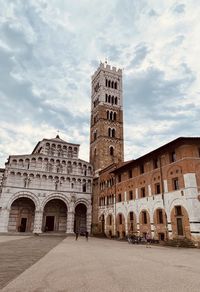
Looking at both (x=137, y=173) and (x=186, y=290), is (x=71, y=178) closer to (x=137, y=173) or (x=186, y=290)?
(x=137, y=173)

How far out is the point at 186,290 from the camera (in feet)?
21.7

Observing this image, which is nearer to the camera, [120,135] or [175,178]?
[175,178]

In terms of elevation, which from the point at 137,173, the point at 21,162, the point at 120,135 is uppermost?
the point at 120,135

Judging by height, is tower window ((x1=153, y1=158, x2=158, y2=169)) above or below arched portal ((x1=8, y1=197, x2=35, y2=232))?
above

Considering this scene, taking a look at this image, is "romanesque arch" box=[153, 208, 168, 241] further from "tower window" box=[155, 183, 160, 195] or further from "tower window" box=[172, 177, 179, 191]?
"tower window" box=[172, 177, 179, 191]

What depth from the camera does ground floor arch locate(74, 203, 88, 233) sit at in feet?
138

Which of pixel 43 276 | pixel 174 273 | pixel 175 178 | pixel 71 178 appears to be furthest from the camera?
pixel 71 178

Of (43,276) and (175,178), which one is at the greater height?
(175,178)

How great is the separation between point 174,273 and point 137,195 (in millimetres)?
19826

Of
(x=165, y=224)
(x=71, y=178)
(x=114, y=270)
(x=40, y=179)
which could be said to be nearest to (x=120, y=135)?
(x=71, y=178)

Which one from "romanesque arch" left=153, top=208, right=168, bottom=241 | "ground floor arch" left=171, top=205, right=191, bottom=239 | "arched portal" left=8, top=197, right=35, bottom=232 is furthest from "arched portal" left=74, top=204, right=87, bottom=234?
"ground floor arch" left=171, top=205, right=191, bottom=239

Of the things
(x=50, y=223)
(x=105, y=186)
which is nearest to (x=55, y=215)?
(x=50, y=223)

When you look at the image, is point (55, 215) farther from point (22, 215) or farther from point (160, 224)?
point (160, 224)

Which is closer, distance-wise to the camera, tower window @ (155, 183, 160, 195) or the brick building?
the brick building
